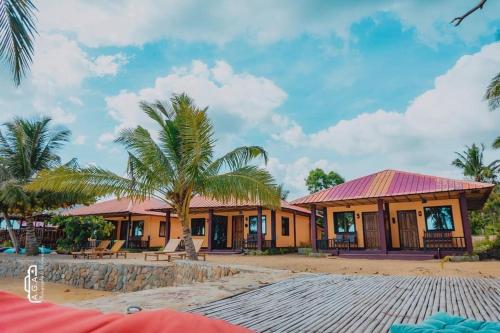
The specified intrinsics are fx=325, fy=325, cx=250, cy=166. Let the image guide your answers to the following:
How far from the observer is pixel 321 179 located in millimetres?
35000

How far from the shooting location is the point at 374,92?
12.2 m

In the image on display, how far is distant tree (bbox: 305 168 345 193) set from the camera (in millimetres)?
34812

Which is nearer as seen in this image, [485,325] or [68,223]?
[485,325]

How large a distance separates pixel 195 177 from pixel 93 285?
5617 mm

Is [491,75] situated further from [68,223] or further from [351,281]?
[68,223]

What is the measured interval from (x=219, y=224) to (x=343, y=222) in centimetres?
822

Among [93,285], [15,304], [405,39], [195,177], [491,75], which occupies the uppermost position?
[491,75]

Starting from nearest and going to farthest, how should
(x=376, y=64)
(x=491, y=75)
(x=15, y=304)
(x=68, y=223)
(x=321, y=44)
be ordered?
(x=15, y=304) < (x=321, y=44) < (x=376, y=64) < (x=491, y=75) < (x=68, y=223)

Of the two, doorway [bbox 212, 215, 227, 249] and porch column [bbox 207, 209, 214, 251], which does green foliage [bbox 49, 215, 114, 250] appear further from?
doorway [bbox 212, 215, 227, 249]

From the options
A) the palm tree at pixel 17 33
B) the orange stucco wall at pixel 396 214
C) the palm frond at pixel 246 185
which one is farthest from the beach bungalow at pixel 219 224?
the palm tree at pixel 17 33

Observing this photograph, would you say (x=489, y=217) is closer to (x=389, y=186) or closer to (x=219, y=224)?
(x=389, y=186)

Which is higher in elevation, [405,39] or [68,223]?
[405,39]

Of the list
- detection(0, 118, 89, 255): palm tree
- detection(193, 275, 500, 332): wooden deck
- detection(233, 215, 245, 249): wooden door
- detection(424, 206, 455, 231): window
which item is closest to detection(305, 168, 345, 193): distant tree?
detection(233, 215, 245, 249): wooden door

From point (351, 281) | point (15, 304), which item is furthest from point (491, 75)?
point (15, 304)
